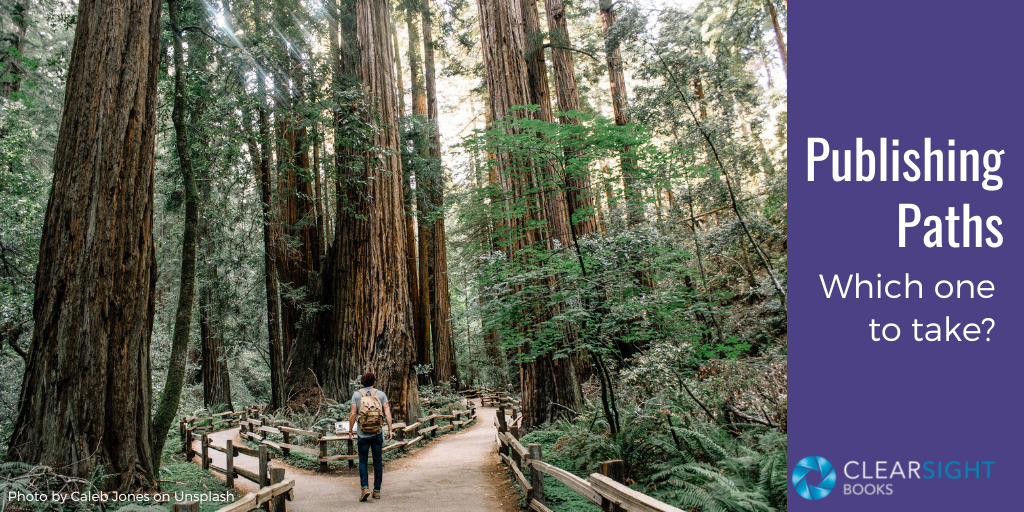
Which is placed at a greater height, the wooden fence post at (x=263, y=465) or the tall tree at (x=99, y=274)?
the tall tree at (x=99, y=274)

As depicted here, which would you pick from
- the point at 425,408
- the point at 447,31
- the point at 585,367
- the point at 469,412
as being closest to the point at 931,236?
the point at 585,367

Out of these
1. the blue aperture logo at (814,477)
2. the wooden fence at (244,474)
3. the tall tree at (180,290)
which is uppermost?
the tall tree at (180,290)

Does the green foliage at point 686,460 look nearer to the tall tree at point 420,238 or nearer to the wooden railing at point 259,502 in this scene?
the wooden railing at point 259,502

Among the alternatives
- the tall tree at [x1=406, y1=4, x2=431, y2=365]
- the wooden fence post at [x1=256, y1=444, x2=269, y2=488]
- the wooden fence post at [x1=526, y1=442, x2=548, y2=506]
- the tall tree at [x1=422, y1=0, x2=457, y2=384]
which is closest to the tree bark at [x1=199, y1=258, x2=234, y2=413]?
the tall tree at [x1=406, y1=4, x2=431, y2=365]

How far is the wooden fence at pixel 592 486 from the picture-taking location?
3.22 metres

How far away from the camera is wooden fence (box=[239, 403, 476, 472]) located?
8258 millimetres

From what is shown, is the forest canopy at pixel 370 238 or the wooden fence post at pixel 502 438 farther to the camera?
the wooden fence post at pixel 502 438

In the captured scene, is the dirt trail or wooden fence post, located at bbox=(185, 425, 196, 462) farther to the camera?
wooden fence post, located at bbox=(185, 425, 196, 462)

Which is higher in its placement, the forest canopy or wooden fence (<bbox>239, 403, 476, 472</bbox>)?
the forest canopy

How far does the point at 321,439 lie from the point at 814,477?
6.97 metres

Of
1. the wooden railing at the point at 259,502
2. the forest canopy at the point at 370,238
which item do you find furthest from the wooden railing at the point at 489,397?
the wooden railing at the point at 259,502

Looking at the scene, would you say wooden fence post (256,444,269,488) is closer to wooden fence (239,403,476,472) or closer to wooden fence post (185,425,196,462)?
wooden fence (239,403,476,472)

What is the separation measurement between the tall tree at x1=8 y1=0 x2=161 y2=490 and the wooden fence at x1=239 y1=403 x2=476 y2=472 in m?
2.68

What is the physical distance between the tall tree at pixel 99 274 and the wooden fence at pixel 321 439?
105 inches
